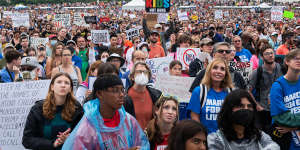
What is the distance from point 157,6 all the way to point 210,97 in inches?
335

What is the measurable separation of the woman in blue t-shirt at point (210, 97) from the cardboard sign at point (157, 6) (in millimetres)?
8212

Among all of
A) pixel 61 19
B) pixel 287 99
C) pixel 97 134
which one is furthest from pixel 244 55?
pixel 61 19

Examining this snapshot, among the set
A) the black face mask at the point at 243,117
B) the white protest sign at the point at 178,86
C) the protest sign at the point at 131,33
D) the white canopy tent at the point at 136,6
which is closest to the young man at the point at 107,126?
the black face mask at the point at 243,117

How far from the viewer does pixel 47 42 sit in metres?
10.7

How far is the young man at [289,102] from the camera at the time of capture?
4.15 m

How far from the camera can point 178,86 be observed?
5.38 m

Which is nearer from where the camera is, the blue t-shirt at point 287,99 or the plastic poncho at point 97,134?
the plastic poncho at point 97,134

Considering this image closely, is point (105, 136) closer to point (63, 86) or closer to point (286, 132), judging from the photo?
point (63, 86)

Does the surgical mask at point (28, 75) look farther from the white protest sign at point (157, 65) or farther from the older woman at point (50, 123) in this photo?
the older woman at point (50, 123)

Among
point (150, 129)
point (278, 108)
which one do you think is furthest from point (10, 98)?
point (278, 108)

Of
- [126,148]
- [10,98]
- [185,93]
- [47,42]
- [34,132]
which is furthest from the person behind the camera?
[47,42]

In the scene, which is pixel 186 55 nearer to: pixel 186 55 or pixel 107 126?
pixel 186 55

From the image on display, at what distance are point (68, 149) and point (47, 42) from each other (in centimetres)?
831

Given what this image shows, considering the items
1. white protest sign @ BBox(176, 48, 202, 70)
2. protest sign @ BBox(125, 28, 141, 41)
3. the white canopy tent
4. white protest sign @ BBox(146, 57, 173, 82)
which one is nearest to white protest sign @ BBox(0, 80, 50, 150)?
white protest sign @ BBox(146, 57, 173, 82)
